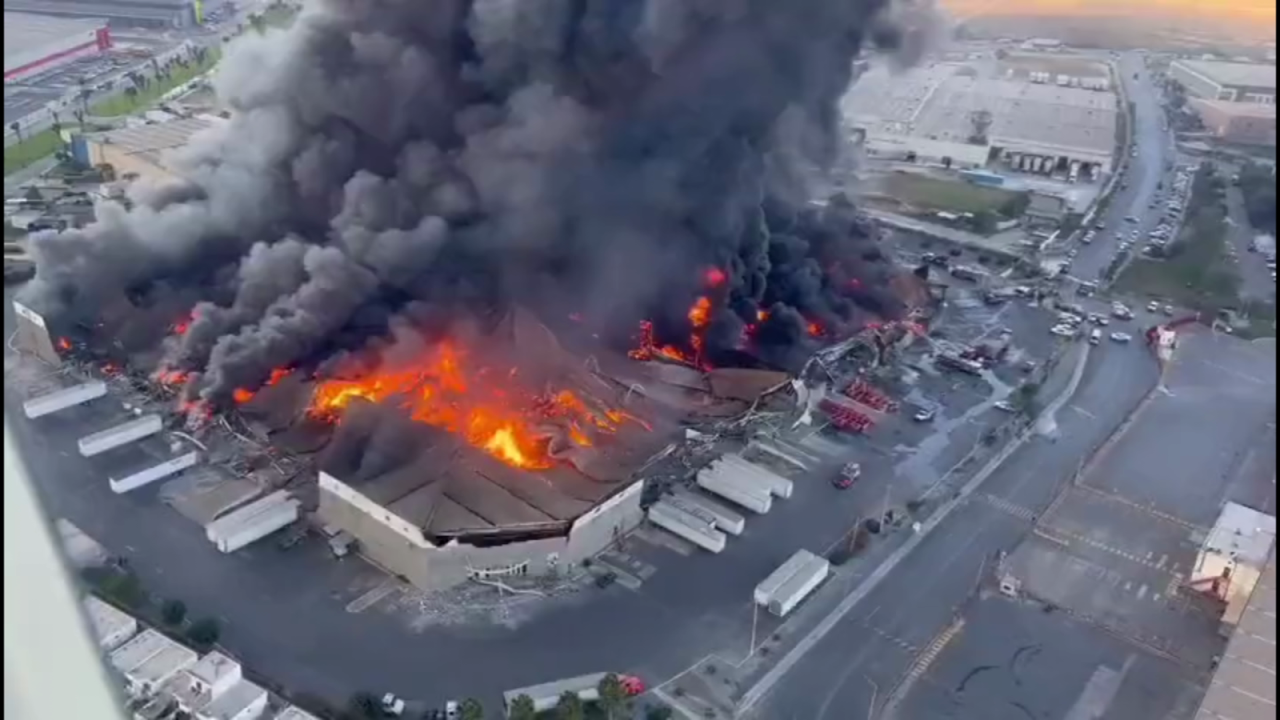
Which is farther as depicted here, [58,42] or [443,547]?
[58,42]

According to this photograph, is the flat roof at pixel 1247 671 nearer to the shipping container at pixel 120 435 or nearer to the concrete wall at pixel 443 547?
the concrete wall at pixel 443 547

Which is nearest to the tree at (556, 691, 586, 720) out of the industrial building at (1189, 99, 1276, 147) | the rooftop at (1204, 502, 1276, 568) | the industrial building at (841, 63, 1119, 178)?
the rooftop at (1204, 502, 1276, 568)

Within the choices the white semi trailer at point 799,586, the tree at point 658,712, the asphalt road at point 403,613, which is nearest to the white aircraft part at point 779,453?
the asphalt road at point 403,613

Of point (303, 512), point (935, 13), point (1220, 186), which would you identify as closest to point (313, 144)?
point (303, 512)

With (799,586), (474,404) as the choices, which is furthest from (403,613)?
(799,586)

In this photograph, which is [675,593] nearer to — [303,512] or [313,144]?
[303,512]

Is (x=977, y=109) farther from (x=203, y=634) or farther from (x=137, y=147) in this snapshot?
(x=203, y=634)
